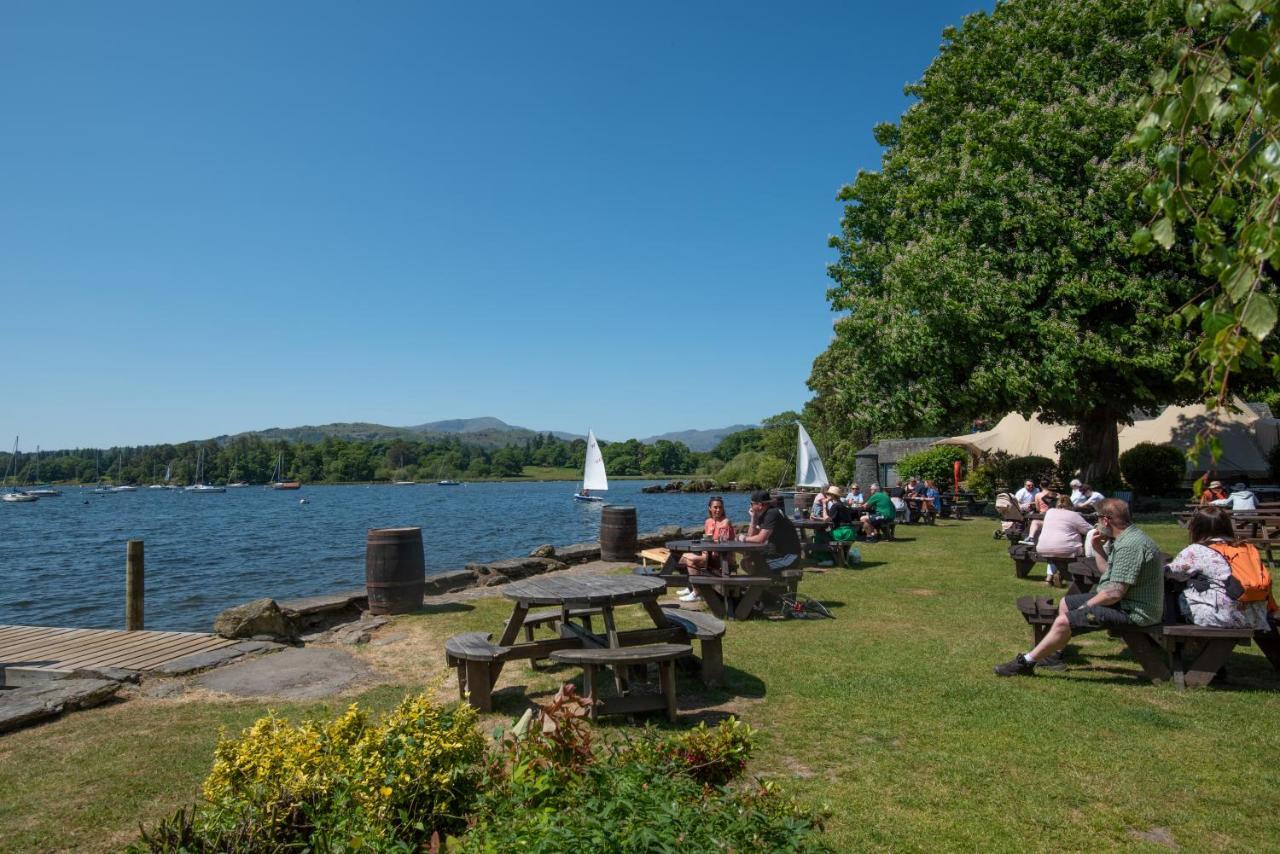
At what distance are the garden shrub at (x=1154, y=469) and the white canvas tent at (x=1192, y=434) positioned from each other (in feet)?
1.35

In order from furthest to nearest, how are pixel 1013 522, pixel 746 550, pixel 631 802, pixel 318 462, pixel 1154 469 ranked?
pixel 318 462, pixel 1154 469, pixel 1013 522, pixel 746 550, pixel 631 802

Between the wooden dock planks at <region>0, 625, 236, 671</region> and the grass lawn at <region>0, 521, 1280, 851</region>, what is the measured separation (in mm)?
2178

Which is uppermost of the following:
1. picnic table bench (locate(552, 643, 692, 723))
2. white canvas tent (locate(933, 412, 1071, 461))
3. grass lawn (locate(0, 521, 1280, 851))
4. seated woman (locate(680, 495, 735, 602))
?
white canvas tent (locate(933, 412, 1071, 461))

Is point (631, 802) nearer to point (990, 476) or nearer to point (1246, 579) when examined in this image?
point (1246, 579)

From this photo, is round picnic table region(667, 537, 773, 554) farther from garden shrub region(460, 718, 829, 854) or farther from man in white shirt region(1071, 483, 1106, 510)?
man in white shirt region(1071, 483, 1106, 510)

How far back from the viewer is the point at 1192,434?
2141cm

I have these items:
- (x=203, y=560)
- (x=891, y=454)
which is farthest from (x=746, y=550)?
(x=891, y=454)

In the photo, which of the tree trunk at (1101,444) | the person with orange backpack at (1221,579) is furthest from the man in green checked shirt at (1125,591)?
the tree trunk at (1101,444)

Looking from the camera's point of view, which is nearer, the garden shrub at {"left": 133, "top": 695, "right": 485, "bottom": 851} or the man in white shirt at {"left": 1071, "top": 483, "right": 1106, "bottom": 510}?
the garden shrub at {"left": 133, "top": 695, "right": 485, "bottom": 851}

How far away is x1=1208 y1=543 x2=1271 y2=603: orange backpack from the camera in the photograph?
586 cm

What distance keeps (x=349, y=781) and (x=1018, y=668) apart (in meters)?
5.32

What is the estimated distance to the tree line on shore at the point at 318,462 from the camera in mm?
142500

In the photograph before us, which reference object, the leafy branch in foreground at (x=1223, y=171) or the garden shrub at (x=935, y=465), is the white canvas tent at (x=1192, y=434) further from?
the leafy branch in foreground at (x=1223, y=171)

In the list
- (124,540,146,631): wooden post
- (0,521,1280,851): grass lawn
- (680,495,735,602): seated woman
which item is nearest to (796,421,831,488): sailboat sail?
(680,495,735,602): seated woman
